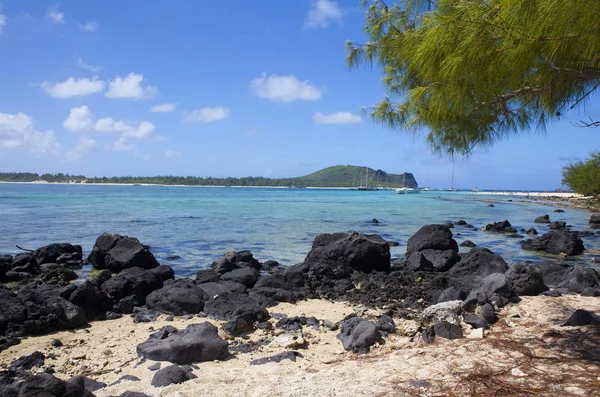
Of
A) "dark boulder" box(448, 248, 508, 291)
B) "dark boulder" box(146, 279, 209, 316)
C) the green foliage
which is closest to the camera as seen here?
"dark boulder" box(146, 279, 209, 316)

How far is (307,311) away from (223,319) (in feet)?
5.27

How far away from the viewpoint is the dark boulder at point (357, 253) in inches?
489

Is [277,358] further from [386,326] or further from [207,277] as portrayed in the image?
[207,277]

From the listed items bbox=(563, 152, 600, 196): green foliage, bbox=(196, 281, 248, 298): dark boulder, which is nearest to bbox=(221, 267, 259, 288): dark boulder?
bbox=(196, 281, 248, 298): dark boulder

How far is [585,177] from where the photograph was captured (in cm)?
5250

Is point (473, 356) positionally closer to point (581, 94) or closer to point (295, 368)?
→ point (295, 368)

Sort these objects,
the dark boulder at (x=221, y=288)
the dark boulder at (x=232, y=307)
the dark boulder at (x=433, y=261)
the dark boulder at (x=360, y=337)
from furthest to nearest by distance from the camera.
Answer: the dark boulder at (x=433, y=261)
the dark boulder at (x=221, y=288)
the dark boulder at (x=232, y=307)
the dark boulder at (x=360, y=337)

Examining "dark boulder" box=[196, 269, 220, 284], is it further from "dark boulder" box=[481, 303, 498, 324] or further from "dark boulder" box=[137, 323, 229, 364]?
"dark boulder" box=[481, 303, 498, 324]

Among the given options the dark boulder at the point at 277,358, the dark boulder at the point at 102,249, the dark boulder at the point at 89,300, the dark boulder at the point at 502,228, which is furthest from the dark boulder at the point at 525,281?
the dark boulder at the point at 502,228

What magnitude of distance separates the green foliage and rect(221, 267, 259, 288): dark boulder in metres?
45.2

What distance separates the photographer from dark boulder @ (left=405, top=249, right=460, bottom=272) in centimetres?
1238

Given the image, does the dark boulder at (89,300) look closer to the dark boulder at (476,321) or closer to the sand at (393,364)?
the sand at (393,364)

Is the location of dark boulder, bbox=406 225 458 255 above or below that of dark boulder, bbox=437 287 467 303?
above

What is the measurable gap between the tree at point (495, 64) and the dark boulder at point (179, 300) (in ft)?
16.4
